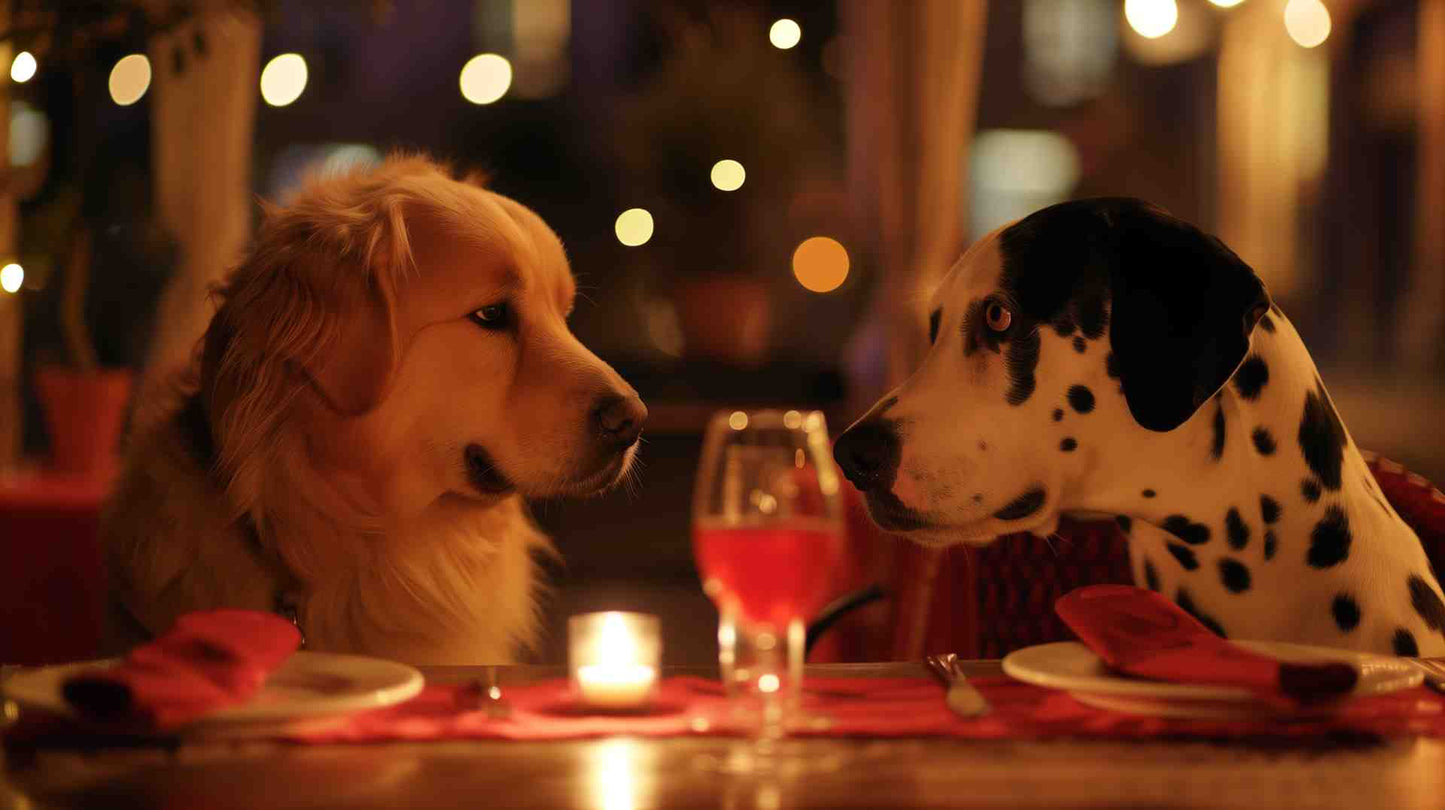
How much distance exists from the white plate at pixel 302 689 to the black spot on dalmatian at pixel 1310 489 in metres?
1.12

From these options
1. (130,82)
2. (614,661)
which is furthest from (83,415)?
(614,661)

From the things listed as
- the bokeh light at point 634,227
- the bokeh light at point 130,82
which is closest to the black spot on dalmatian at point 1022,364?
the bokeh light at point 130,82

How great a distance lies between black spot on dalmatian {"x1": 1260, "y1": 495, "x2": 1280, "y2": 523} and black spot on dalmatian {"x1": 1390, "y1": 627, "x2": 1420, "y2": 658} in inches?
7.6

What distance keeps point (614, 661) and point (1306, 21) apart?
34.8 ft

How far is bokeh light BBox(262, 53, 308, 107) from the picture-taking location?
19.5 ft

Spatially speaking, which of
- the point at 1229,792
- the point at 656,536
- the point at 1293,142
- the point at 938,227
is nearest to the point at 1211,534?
the point at 1229,792

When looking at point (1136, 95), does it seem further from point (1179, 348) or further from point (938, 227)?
point (1179, 348)

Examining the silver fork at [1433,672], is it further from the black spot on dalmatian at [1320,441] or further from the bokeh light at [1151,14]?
the bokeh light at [1151,14]

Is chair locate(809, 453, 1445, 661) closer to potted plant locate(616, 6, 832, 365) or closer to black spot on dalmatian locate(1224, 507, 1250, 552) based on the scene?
black spot on dalmatian locate(1224, 507, 1250, 552)

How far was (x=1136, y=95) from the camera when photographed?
996 centimetres

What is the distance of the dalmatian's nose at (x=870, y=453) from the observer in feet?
5.67

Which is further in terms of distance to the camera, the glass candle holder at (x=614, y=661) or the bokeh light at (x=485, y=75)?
the bokeh light at (x=485, y=75)

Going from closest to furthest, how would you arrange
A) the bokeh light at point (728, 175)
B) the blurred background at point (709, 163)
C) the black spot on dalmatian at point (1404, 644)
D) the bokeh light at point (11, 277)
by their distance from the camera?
the black spot on dalmatian at point (1404, 644) → the bokeh light at point (11, 277) → the blurred background at point (709, 163) → the bokeh light at point (728, 175)

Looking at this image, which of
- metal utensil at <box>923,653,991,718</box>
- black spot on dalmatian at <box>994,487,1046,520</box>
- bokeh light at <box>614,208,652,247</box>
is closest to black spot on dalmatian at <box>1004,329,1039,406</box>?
black spot on dalmatian at <box>994,487,1046,520</box>
